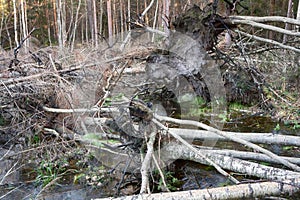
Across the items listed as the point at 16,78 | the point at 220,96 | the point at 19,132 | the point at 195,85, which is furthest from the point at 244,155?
the point at 16,78

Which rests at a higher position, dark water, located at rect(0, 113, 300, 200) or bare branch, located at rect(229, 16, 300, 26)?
bare branch, located at rect(229, 16, 300, 26)

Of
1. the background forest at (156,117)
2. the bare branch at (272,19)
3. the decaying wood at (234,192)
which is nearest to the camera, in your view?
the decaying wood at (234,192)

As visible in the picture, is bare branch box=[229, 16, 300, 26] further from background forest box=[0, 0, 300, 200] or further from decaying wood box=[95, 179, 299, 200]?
decaying wood box=[95, 179, 299, 200]

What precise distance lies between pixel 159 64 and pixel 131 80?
154 centimetres

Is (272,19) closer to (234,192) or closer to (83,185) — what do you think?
(234,192)

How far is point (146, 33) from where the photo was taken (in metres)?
6.02

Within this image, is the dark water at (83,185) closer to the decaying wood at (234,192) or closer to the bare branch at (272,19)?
the decaying wood at (234,192)

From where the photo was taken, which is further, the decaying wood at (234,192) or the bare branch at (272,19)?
the bare branch at (272,19)

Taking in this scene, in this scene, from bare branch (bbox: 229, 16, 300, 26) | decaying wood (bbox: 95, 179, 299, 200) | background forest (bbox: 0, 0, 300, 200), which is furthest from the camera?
bare branch (bbox: 229, 16, 300, 26)

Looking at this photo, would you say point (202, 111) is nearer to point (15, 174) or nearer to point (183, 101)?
point (183, 101)

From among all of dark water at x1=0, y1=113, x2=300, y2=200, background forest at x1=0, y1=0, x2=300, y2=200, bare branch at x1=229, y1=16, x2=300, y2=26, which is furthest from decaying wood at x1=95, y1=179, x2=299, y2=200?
bare branch at x1=229, y1=16, x2=300, y2=26

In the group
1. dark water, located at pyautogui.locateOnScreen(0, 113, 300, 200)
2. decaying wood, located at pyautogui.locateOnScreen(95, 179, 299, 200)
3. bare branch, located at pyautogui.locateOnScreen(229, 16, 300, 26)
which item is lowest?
dark water, located at pyautogui.locateOnScreen(0, 113, 300, 200)

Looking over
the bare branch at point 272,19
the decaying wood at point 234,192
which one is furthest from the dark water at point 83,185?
the bare branch at point 272,19

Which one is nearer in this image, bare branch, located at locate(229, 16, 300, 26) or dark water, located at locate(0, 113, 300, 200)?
dark water, located at locate(0, 113, 300, 200)
